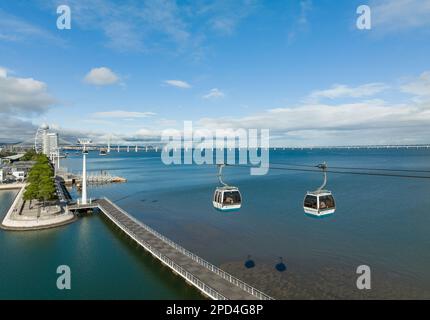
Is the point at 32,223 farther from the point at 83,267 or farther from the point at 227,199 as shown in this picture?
the point at 227,199

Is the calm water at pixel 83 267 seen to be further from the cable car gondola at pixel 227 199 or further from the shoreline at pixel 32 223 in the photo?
the cable car gondola at pixel 227 199

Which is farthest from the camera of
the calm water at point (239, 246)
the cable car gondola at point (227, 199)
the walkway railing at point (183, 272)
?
the calm water at point (239, 246)

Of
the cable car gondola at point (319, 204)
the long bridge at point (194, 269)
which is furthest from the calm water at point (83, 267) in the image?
the cable car gondola at point (319, 204)

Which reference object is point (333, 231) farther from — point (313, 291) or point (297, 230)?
point (313, 291)

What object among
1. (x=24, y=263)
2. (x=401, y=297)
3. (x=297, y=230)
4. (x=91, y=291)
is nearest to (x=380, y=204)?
(x=297, y=230)

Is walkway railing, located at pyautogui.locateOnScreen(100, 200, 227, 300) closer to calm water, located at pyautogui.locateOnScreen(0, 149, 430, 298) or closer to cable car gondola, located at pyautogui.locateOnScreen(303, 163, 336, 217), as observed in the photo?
calm water, located at pyautogui.locateOnScreen(0, 149, 430, 298)

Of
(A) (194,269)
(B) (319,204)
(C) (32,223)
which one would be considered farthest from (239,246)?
(C) (32,223)

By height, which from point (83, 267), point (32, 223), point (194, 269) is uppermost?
point (32, 223)

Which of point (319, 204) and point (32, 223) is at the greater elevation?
point (319, 204)

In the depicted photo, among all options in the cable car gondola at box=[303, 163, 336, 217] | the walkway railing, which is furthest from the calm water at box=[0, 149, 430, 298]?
the cable car gondola at box=[303, 163, 336, 217]
